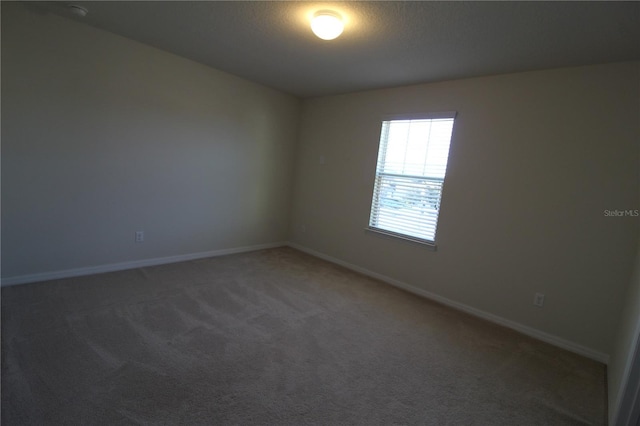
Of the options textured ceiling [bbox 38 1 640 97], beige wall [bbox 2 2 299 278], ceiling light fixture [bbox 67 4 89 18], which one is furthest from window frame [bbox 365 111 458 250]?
ceiling light fixture [bbox 67 4 89 18]

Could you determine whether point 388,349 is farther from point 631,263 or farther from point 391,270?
point 631,263

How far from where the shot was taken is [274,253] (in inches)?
181

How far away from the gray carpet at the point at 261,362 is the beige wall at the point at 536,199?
38 centimetres

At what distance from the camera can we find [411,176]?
141 inches

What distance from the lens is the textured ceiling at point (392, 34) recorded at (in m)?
1.91

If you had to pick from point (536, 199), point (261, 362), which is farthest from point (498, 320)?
point (261, 362)

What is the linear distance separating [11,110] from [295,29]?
8.26 feet

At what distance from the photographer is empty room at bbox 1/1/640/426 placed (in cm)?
184

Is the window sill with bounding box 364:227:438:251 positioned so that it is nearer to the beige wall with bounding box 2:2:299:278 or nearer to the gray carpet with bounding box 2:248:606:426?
→ the gray carpet with bounding box 2:248:606:426

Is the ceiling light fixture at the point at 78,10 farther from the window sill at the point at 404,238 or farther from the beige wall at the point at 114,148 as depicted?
the window sill at the point at 404,238

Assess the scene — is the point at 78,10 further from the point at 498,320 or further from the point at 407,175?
the point at 498,320

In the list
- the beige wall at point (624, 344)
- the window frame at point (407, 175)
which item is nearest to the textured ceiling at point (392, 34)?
the window frame at point (407, 175)

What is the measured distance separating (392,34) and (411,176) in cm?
165

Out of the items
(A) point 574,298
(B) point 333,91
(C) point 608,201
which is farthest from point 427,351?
(B) point 333,91
